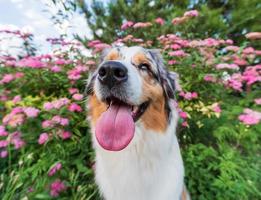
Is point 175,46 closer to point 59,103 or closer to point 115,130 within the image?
point 59,103

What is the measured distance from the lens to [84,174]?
10.4 feet

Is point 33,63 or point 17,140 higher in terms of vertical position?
point 33,63

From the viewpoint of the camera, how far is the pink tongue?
7.57 feet

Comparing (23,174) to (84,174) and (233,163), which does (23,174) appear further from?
(233,163)

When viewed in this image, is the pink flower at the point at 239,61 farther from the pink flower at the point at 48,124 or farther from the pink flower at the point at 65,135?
the pink flower at the point at 48,124

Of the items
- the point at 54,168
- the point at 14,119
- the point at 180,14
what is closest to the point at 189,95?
the point at 54,168

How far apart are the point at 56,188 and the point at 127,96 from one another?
1299mm

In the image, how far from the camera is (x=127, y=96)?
7.40 feet

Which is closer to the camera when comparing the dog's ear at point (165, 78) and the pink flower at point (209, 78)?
the dog's ear at point (165, 78)

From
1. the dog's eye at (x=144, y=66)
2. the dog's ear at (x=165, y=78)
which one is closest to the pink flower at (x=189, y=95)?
the dog's ear at (x=165, y=78)

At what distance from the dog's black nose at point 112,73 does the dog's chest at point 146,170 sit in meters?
0.50

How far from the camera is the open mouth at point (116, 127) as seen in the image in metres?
2.31

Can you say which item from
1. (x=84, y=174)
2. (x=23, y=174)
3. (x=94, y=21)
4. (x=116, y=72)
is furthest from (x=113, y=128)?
(x=94, y=21)

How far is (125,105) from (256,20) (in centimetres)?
643
